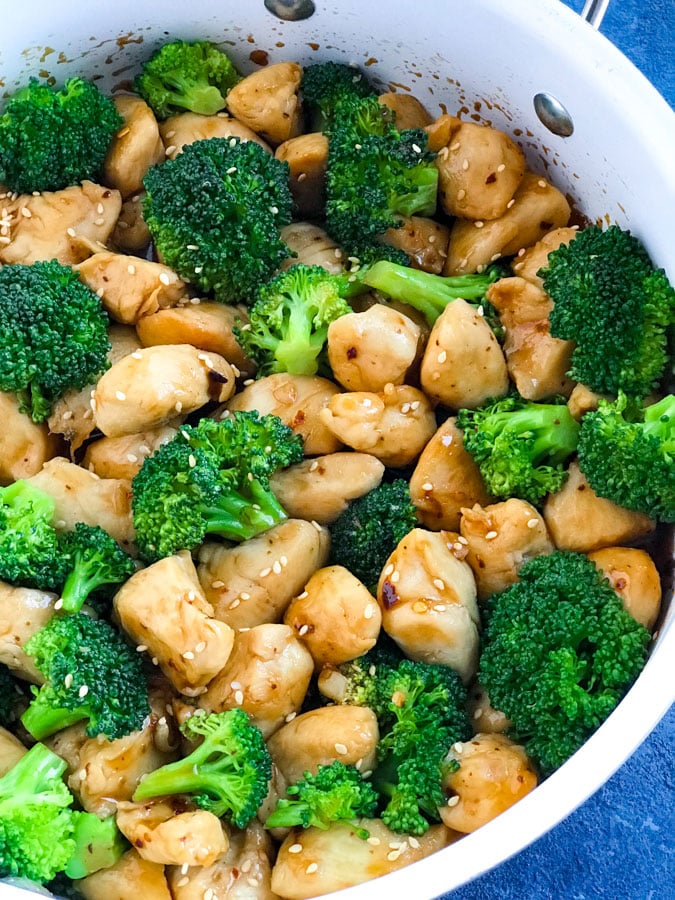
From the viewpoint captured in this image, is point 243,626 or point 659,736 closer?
point 243,626

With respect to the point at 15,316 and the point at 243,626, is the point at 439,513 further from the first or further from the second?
the point at 15,316

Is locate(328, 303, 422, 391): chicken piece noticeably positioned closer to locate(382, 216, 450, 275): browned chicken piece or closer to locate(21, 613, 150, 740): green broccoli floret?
locate(382, 216, 450, 275): browned chicken piece

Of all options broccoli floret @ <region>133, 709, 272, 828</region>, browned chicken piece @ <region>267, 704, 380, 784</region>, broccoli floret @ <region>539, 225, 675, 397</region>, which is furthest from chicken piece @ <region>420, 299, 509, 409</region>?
broccoli floret @ <region>133, 709, 272, 828</region>

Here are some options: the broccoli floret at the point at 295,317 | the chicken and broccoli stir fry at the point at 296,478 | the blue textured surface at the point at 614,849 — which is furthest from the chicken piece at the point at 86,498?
the blue textured surface at the point at 614,849

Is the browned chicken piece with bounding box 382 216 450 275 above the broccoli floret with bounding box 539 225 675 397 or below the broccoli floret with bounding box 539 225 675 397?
below

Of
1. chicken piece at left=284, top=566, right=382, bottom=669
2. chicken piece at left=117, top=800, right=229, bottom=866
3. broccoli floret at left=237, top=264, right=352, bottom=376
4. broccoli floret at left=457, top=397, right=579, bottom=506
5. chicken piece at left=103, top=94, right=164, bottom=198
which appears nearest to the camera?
chicken piece at left=117, top=800, right=229, bottom=866

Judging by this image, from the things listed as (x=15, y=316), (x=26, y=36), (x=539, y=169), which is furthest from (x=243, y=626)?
(x=26, y=36)
